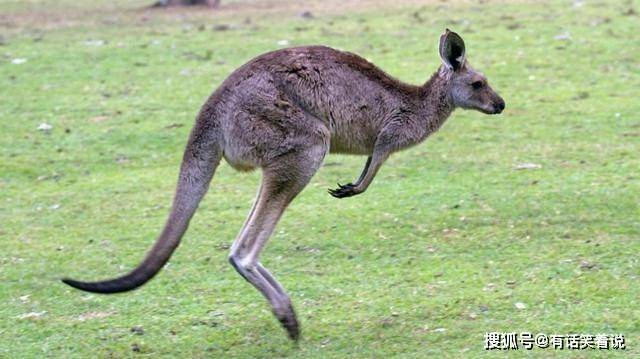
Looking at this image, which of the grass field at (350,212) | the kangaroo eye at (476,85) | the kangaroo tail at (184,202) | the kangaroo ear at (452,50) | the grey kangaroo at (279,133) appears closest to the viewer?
the kangaroo tail at (184,202)

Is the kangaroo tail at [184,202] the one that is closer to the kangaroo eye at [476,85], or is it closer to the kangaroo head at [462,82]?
the kangaroo head at [462,82]

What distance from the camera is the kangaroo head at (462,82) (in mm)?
6543

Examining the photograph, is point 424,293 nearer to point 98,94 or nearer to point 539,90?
point 539,90

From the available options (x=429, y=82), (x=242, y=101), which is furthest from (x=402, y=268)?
(x=242, y=101)

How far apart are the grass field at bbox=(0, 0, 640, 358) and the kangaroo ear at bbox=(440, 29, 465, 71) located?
1194 mm

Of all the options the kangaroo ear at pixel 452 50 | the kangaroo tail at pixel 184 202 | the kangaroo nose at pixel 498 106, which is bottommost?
the kangaroo nose at pixel 498 106

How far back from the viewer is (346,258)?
7.09 meters

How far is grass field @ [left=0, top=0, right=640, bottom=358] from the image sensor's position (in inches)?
230

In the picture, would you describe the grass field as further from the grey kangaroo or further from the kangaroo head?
the kangaroo head

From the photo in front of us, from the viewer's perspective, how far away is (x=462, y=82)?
21.7 feet

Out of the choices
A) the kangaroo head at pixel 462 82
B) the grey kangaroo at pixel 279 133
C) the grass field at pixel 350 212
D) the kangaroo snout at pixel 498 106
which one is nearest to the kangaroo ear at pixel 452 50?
the kangaroo head at pixel 462 82

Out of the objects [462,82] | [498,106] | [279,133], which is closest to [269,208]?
[279,133]

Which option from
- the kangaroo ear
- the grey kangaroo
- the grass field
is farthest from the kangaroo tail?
the kangaroo ear

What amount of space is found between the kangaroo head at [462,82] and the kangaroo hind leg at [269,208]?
1247 mm
